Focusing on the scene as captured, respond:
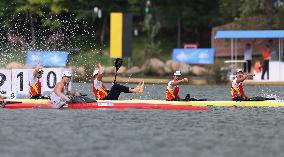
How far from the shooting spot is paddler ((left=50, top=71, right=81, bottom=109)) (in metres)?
35.8

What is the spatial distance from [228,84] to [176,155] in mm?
34875

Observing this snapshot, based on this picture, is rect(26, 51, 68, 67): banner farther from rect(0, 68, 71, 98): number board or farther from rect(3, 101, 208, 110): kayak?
rect(3, 101, 208, 110): kayak

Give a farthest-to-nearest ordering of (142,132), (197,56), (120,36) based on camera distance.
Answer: (197,56) → (120,36) → (142,132)

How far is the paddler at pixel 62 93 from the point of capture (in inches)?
1410

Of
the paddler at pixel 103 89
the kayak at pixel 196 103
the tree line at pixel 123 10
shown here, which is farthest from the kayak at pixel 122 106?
the tree line at pixel 123 10

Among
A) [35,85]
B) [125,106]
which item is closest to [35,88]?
[35,85]

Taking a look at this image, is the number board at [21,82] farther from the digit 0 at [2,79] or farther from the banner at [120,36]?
the banner at [120,36]

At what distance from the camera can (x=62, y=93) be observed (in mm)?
35906

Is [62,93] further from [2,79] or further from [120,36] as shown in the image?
[120,36]

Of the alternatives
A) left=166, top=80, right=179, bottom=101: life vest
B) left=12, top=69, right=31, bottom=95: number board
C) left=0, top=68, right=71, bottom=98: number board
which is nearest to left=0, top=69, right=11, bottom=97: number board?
left=0, top=68, right=71, bottom=98: number board

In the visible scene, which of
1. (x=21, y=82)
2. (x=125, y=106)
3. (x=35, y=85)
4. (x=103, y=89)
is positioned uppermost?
(x=21, y=82)

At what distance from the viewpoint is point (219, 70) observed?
58.1 meters

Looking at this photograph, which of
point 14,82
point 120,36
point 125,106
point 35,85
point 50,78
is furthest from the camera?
point 120,36

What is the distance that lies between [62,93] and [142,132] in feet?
25.0
